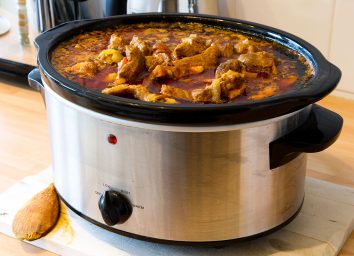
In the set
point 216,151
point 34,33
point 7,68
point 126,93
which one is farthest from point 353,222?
point 34,33

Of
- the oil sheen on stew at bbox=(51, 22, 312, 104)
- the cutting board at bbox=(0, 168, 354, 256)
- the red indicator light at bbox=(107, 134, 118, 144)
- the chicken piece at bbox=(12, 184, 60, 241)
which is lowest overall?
the cutting board at bbox=(0, 168, 354, 256)

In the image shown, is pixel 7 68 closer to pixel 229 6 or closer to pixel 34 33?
pixel 34 33

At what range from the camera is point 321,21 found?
4.79 feet

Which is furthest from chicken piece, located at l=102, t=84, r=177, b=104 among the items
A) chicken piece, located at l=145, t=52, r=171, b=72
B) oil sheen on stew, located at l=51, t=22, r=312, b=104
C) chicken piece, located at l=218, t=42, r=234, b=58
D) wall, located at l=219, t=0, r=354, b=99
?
wall, located at l=219, t=0, r=354, b=99

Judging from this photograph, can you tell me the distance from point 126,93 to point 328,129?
0.98ft

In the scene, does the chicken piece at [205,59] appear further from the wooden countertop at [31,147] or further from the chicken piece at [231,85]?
the wooden countertop at [31,147]

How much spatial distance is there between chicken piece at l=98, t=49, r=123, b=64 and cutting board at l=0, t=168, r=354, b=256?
0.26m

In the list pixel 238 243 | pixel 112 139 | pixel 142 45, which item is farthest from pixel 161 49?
pixel 238 243

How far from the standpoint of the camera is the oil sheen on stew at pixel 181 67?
89cm

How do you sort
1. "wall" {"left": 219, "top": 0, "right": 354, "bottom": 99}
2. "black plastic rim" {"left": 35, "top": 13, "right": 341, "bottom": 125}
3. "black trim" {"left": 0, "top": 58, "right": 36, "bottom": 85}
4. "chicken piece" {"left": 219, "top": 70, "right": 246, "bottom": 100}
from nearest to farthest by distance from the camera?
1. "black plastic rim" {"left": 35, "top": 13, "right": 341, "bottom": 125}
2. "chicken piece" {"left": 219, "top": 70, "right": 246, "bottom": 100}
3. "wall" {"left": 219, "top": 0, "right": 354, "bottom": 99}
4. "black trim" {"left": 0, "top": 58, "right": 36, "bottom": 85}

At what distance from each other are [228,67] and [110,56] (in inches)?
8.1

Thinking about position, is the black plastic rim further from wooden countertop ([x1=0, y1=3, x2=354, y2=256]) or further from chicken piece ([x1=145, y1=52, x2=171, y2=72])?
wooden countertop ([x1=0, y1=3, x2=354, y2=256])

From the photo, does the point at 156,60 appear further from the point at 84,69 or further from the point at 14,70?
the point at 14,70

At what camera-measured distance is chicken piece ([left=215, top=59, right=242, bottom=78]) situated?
3.11 ft
